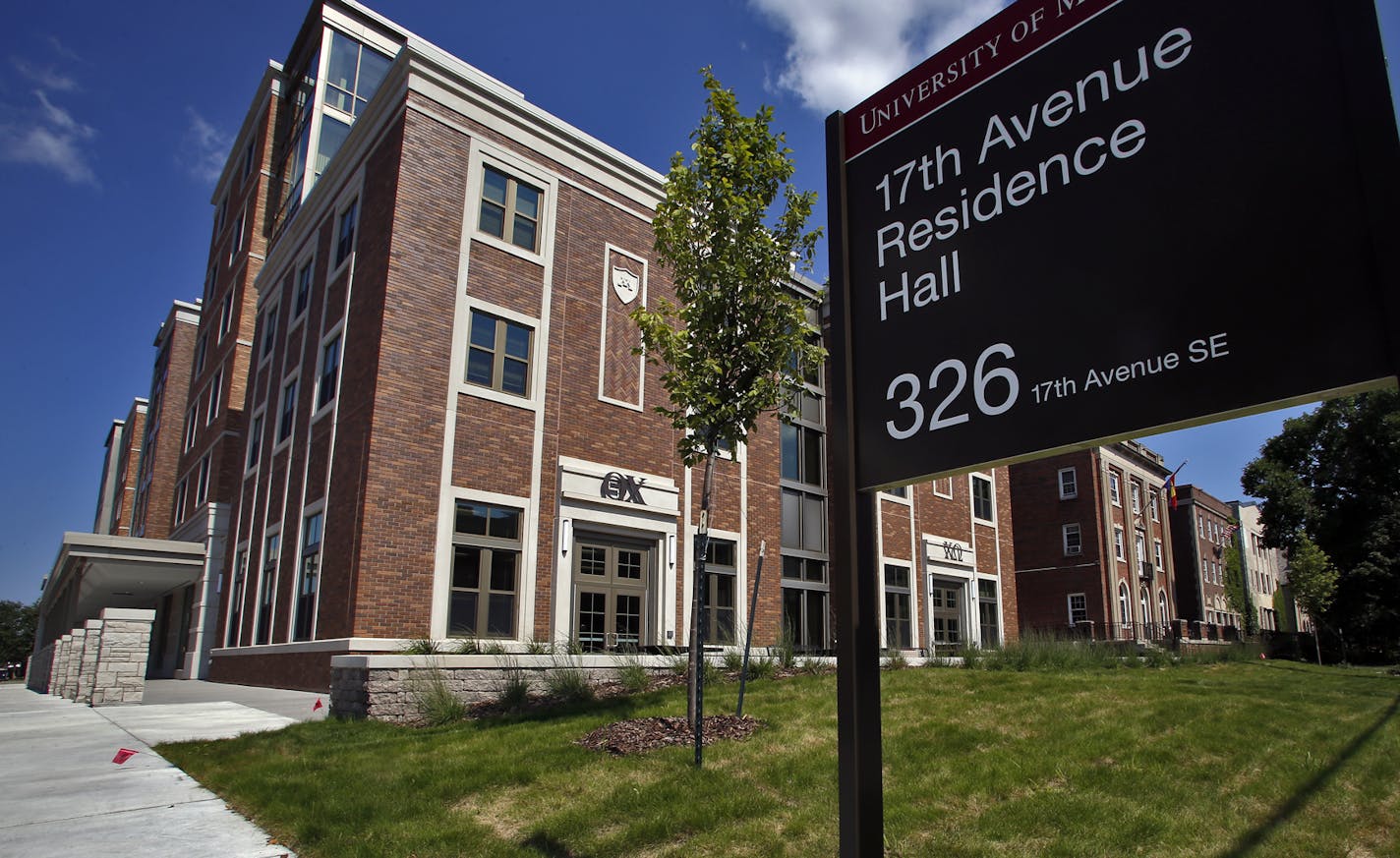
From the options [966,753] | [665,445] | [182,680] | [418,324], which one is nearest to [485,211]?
[418,324]

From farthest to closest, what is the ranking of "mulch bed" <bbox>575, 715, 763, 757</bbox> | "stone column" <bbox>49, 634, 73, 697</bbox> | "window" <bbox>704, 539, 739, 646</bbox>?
1. "stone column" <bbox>49, 634, 73, 697</bbox>
2. "window" <bbox>704, 539, 739, 646</bbox>
3. "mulch bed" <bbox>575, 715, 763, 757</bbox>

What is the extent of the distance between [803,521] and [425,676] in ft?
50.3

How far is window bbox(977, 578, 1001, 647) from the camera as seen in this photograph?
31828 mm

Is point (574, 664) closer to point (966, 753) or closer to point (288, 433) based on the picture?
point (966, 753)

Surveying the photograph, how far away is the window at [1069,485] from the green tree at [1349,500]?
11130 mm

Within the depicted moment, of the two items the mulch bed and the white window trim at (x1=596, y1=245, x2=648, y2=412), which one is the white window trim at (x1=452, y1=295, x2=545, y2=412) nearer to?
the white window trim at (x1=596, y1=245, x2=648, y2=412)

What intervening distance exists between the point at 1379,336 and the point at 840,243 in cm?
230

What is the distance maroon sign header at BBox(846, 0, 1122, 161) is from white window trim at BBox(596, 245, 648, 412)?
1591 centimetres

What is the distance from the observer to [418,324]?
17984 mm

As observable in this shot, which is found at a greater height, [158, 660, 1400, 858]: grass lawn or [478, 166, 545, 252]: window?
[478, 166, 545, 252]: window

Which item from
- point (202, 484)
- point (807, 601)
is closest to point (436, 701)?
point (807, 601)

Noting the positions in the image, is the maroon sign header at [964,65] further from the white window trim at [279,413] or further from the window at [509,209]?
the white window trim at [279,413]

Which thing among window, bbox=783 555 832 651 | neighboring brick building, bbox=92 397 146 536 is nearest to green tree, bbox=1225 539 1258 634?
window, bbox=783 555 832 651

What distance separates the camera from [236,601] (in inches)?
1041
